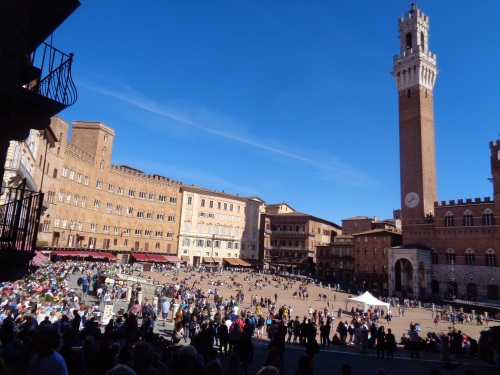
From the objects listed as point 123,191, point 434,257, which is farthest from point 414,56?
point 123,191

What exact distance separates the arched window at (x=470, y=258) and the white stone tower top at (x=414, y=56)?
26.4 metres

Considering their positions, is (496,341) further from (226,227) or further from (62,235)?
(226,227)

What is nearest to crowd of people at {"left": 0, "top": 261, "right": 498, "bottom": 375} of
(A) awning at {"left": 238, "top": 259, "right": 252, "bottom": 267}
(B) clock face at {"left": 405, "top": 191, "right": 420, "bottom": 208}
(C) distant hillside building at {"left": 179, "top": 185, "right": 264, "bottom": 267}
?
(B) clock face at {"left": 405, "top": 191, "right": 420, "bottom": 208}

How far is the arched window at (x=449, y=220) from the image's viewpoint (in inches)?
1948

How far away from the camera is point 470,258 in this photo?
4647cm

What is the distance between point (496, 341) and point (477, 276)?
37.5 m

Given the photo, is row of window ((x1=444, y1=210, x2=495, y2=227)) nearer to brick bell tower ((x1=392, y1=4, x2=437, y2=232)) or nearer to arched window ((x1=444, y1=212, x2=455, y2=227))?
arched window ((x1=444, y1=212, x2=455, y2=227))

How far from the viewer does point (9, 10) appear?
4980 millimetres

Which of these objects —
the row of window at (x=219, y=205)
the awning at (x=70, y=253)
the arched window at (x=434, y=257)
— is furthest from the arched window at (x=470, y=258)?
the awning at (x=70, y=253)

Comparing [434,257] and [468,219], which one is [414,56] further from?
[434,257]

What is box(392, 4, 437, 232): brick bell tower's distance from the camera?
2151 inches

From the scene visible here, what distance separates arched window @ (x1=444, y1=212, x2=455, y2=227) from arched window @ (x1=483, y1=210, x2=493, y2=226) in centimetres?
378

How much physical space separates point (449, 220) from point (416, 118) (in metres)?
16.6

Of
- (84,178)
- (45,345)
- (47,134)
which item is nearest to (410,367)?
(45,345)
